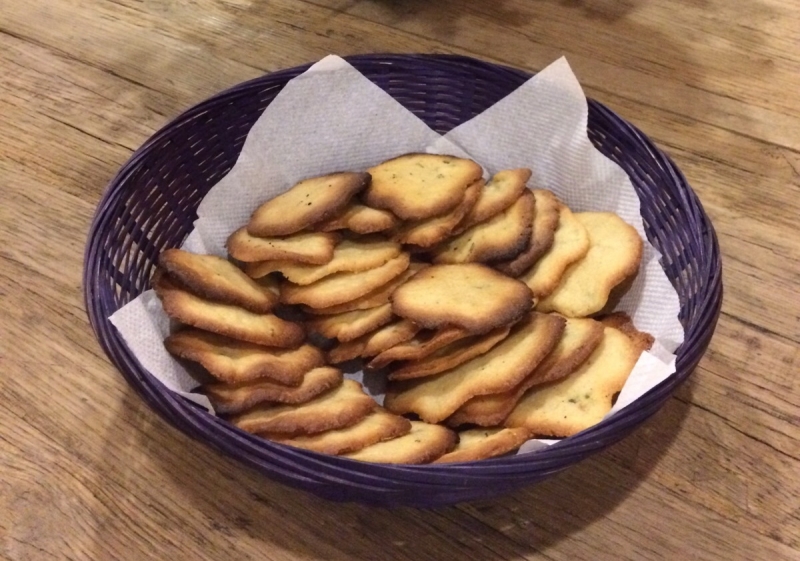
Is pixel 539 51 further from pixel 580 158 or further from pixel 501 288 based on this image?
pixel 501 288

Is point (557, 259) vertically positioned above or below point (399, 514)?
above

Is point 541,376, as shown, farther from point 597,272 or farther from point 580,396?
point 597,272

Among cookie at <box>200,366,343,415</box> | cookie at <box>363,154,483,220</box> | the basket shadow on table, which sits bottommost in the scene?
the basket shadow on table

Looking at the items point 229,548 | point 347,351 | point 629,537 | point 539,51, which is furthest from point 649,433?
point 539,51

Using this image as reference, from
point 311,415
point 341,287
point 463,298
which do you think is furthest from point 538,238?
point 311,415

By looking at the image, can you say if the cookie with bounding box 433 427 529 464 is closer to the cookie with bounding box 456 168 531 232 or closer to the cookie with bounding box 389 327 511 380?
the cookie with bounding box 389 327 511 380

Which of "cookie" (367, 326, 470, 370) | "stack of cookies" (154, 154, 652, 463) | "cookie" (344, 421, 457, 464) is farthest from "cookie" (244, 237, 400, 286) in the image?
"cookie" (344, 421, 457, 464)
